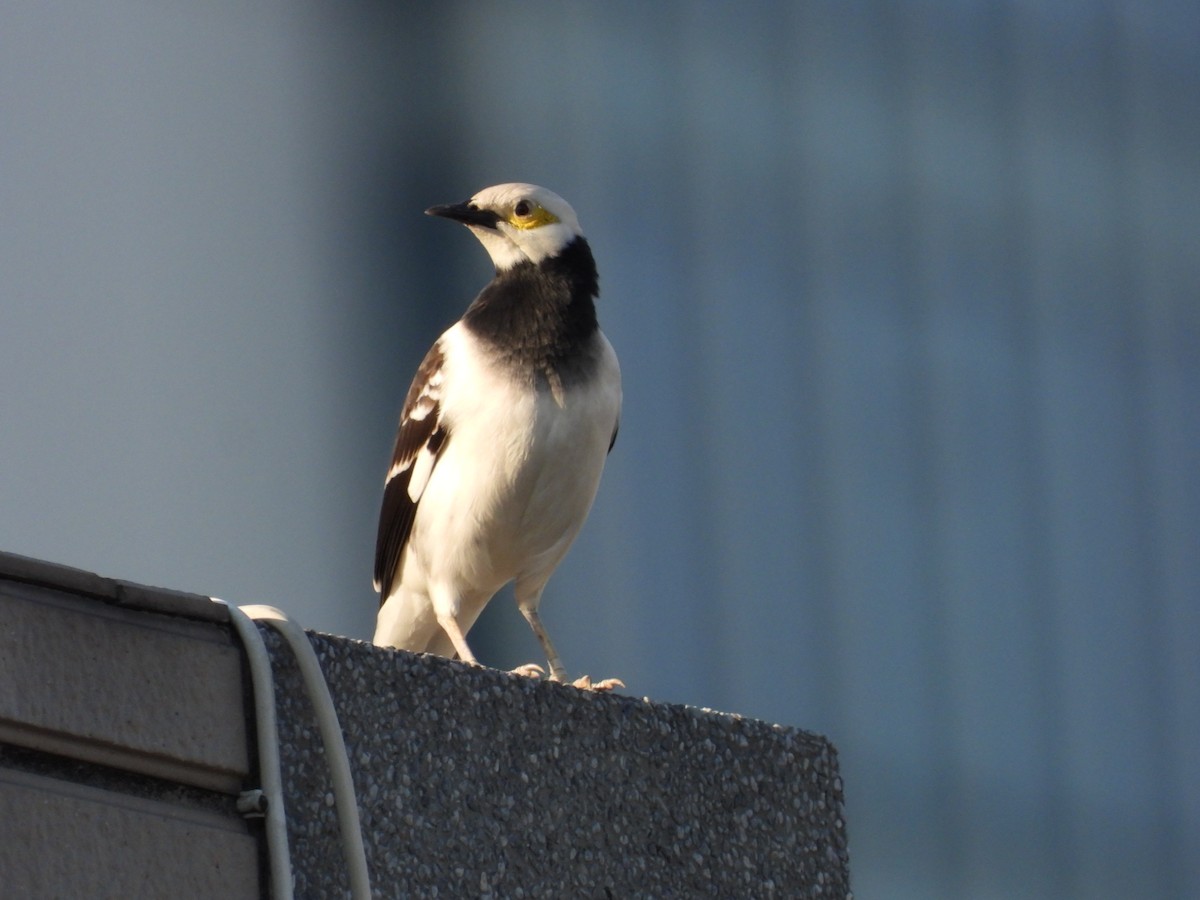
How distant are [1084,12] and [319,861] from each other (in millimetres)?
29521

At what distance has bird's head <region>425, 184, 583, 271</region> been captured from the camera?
6.98m

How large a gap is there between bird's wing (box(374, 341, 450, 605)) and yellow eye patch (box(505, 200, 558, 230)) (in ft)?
1.49

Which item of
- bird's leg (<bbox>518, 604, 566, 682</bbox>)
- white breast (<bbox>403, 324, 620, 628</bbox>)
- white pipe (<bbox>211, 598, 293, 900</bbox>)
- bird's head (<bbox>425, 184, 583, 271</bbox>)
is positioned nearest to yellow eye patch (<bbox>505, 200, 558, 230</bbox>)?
bird's head (<bbox>425, 184, 583, 271</bbox>)

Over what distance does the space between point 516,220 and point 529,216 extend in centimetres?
4

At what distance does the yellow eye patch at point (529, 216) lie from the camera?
704 centimetres

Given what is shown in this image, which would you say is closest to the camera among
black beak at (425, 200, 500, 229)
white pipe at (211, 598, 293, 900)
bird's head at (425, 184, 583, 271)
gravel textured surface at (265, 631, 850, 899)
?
white pipe at (211, 598, 293, 900)

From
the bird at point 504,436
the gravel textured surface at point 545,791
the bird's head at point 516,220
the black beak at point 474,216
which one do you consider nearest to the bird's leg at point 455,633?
the bird at point 504,436

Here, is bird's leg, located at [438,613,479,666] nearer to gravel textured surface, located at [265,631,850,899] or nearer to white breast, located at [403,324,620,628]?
white breast, located at [403,324,620,628]

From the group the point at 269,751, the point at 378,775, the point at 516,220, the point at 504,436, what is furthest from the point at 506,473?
the point at 269,751

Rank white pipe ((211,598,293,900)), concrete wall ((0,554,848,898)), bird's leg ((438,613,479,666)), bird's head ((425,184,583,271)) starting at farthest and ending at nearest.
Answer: bird's head ((425,184,583,271)), bird's leg ((438,613,479,666)), white pipe ((211,598,293,900)), concrete wall ((0,554,848,898))

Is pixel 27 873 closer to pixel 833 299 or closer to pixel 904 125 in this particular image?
pixel 833 299

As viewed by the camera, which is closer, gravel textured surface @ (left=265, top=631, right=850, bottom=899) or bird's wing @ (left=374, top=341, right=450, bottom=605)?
gravel textured surface @ (left=265, top=631, right=850, bottom=899)

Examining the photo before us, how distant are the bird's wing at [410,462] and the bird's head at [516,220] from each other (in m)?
0.37

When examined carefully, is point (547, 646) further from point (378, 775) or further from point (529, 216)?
point (378, 775)
